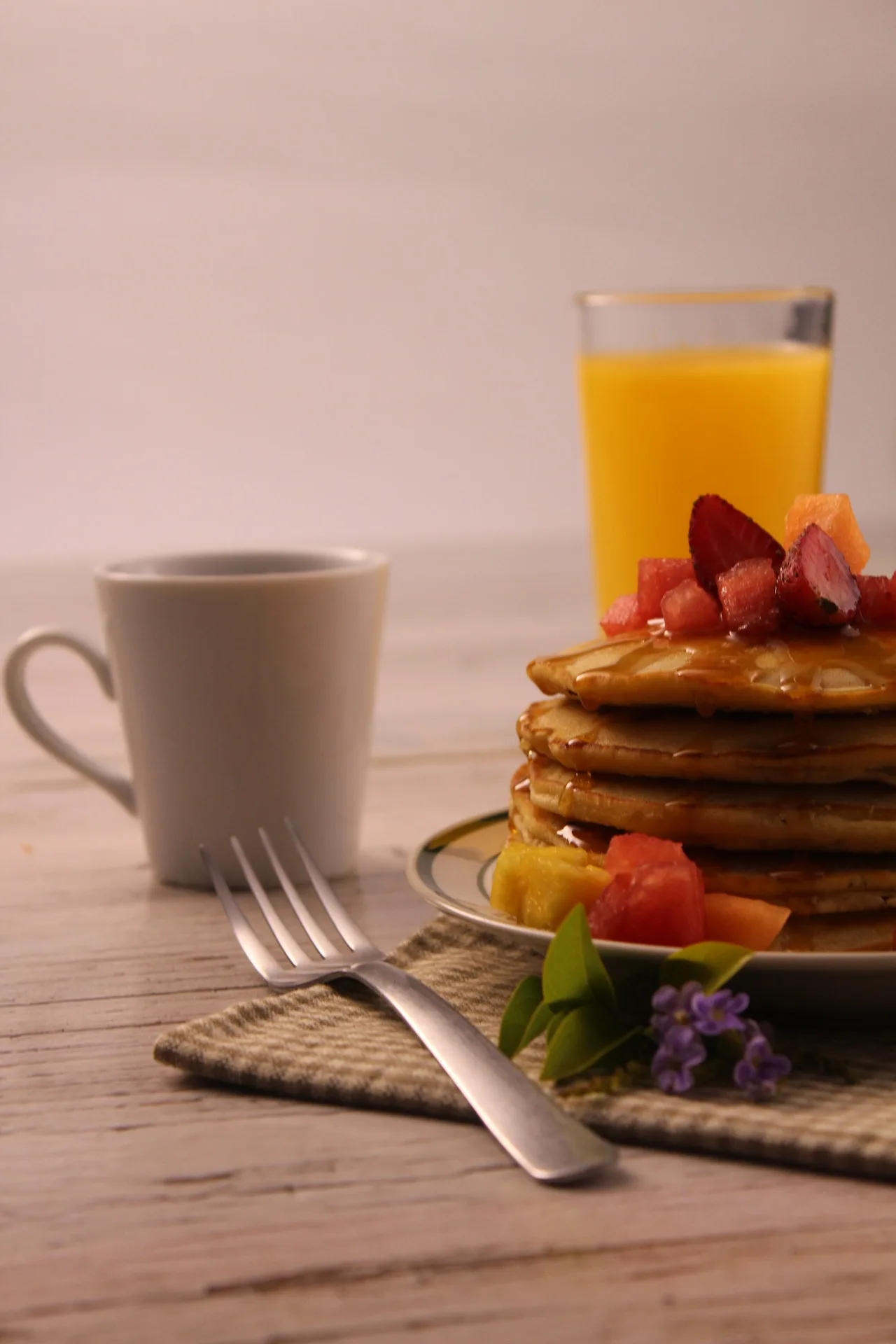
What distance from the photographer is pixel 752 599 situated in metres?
1.00

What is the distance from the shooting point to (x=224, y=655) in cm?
131

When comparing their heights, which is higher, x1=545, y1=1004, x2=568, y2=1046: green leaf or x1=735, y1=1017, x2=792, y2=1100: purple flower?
x1=545, y1=1004, x2=568, y2=1046: green leaf

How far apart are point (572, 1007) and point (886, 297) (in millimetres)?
4738

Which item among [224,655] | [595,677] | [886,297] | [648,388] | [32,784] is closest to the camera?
[595,677]

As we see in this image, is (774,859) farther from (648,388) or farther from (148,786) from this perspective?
(648,388)

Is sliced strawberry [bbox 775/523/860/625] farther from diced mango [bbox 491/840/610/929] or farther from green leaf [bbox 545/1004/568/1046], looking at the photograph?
green leaf [bbox 545/1004/568/1046]

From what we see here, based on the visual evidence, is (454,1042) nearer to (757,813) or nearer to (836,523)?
(757,813)

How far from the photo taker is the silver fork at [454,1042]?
2.39 ft

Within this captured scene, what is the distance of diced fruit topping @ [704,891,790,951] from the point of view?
0.88 m

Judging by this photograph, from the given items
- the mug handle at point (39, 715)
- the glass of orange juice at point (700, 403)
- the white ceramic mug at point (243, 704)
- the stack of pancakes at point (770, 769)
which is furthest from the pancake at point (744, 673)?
the glass of orange juice at point (700, 403)

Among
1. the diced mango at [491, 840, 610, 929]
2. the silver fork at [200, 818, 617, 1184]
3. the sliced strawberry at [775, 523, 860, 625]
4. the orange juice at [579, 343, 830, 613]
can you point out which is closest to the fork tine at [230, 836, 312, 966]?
the silver fork at [200, 818, 617, 1184]

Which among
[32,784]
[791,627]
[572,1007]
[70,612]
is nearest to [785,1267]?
[572,1007]

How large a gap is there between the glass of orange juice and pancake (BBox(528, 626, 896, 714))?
0.89m

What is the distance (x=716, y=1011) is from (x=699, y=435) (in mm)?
1186
